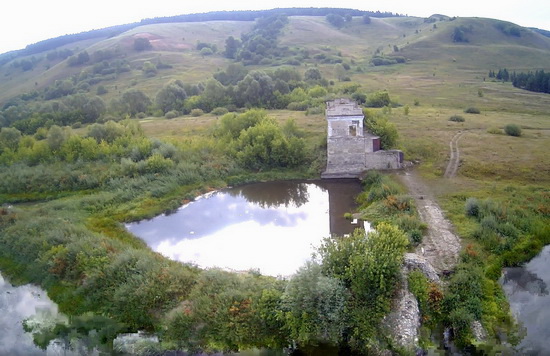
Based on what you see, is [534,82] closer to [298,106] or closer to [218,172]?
[298,106]

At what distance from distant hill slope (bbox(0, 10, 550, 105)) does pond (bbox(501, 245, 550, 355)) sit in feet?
208

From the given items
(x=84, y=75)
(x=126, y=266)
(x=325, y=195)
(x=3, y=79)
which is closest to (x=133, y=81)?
(x=84, y=75)

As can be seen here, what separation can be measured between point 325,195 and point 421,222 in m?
9.54

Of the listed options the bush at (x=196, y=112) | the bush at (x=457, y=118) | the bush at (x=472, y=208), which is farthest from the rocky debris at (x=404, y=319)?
the bush at (x=196, y=112)

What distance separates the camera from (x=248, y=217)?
29.6 metres

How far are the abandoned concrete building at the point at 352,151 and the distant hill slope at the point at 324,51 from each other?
46.8 meters

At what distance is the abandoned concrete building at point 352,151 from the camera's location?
35.5 metres

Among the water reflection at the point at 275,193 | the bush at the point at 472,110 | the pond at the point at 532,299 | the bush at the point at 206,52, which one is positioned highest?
the bush at the point at 206,52

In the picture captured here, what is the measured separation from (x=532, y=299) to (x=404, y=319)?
6.69 meters

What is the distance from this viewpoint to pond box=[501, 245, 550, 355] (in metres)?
15.6

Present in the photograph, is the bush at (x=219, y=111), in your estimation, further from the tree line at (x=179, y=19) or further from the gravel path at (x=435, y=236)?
the tree line at (x=179, y=19)

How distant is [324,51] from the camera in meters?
117

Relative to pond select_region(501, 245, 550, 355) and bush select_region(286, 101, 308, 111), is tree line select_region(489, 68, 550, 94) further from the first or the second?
pond select_region(501, 245, 550, 355)

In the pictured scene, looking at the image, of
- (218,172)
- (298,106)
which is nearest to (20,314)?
(218,172)
